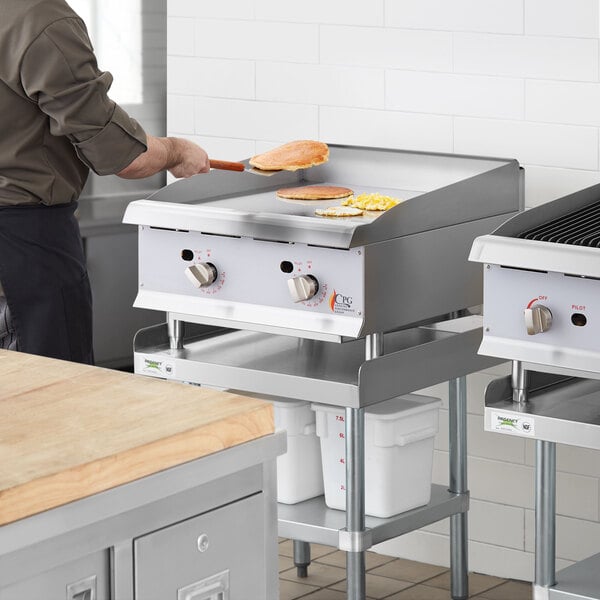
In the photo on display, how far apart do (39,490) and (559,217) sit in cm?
186

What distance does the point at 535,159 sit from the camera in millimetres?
3770

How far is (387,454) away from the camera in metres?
3.50

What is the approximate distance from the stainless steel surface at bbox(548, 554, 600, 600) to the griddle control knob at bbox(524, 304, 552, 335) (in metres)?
0.59

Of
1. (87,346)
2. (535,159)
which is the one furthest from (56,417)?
(535,159)

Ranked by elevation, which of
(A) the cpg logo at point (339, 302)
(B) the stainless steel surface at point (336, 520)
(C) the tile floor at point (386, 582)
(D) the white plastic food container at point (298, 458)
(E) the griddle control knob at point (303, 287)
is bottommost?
(C) the tile floor at point (386, 582)

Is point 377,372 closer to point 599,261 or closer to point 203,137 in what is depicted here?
point 599,261

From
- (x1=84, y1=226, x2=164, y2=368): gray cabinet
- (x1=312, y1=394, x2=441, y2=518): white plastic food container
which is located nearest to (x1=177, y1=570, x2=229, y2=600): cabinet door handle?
(x1=312, y1=394, x2=441, y2=518): white plastic food container

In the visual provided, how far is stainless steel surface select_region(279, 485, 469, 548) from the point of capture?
3377mm

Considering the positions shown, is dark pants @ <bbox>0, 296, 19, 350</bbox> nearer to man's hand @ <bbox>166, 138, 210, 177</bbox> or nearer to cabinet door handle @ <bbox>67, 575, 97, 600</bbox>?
man's hand @ <bbox>166, 138, 210, 177</bbox>

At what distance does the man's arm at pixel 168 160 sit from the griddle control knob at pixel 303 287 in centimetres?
59

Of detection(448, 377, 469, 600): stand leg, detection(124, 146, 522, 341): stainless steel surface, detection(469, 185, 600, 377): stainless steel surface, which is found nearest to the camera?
detection(469, 185, 600, 377): stainless steel surface

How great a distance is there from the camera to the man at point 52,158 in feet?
10.7

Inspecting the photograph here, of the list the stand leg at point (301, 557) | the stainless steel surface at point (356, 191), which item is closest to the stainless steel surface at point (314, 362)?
the stainless steel surface at point (356, 191)

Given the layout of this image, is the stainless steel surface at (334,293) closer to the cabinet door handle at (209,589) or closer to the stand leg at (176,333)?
the stand leg at (176,333)
